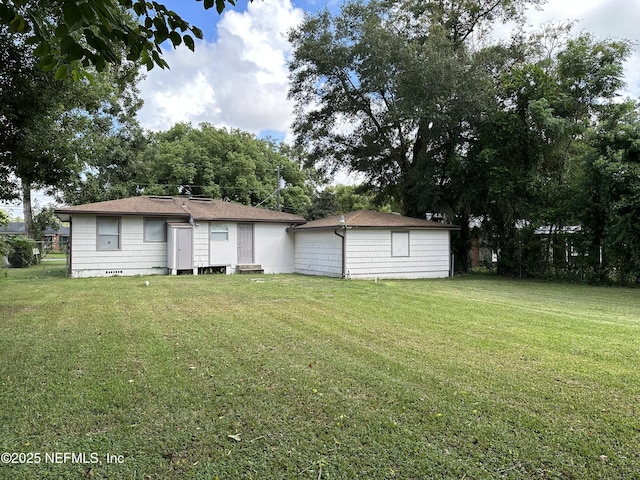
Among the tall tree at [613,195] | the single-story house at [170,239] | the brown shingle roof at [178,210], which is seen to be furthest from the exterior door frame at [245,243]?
the tall tree at [613,195]

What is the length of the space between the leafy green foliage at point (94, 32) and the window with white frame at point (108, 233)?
12.8 meters

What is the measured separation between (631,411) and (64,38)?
4.21 m

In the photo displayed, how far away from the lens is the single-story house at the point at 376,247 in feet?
44.8

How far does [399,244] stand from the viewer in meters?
14.4

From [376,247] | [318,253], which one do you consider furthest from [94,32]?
[318,253]

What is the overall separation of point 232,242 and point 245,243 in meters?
0.51

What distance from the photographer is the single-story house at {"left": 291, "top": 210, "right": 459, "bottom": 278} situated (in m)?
13.7

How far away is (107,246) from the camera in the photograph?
13.9 meters

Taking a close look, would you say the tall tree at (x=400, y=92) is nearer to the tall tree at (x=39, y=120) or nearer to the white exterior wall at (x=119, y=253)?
the white exterior wall at (x=119, y=253)

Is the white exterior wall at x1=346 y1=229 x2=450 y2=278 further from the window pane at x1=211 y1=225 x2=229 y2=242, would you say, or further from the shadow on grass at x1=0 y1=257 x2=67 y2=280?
the shadow on grass at x1=0 y1=257 x2=67 y2=280

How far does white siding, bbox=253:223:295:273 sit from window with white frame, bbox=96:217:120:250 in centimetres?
473

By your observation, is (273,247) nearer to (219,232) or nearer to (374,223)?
(219,232)

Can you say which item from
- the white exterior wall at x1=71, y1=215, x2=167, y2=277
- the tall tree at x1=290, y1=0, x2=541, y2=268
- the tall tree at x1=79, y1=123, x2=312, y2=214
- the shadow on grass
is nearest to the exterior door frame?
the white exterior wall at x1=71, y1=215, x2=167, y2=277

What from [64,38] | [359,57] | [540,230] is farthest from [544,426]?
[359,57]
